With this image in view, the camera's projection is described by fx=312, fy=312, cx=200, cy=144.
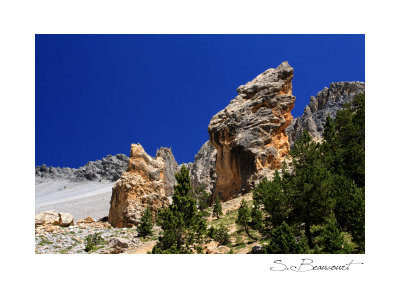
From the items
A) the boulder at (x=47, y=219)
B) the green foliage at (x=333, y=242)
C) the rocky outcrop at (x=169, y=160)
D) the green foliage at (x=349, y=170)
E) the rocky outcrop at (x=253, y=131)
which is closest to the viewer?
the green foliage at (x=333, y=242)

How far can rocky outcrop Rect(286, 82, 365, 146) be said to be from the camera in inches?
3226

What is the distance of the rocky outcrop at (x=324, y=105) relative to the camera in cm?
8194

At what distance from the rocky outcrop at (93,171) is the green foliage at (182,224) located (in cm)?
11688

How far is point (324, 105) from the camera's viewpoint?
9331 centimetres

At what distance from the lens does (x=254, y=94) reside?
1441 inches

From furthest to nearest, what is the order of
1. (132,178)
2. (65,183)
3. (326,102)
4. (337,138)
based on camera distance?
(65,183) < (326,102) < (132,178) < (337,138)

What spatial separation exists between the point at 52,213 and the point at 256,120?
2253 cm

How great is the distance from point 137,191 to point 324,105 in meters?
77.3

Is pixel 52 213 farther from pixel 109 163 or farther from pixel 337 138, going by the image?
pixel 109 163
